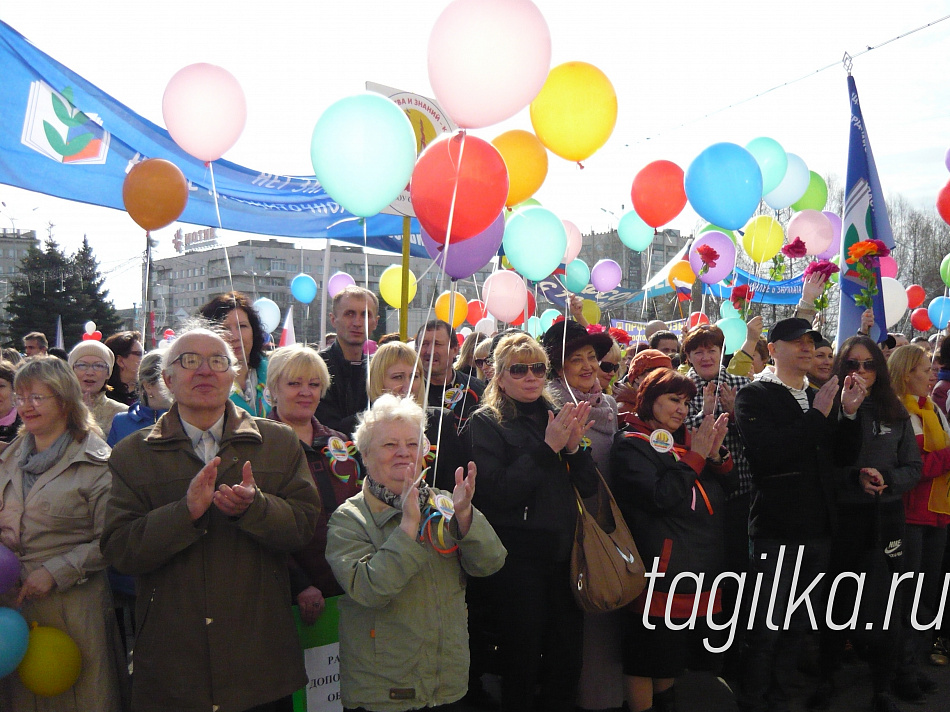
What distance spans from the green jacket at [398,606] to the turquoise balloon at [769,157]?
490 centimetres

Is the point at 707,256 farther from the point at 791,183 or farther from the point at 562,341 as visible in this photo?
the point at 562,341

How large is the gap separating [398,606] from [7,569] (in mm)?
1459

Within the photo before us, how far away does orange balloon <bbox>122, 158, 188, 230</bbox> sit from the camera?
164 inches

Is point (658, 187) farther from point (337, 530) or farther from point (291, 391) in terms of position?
point (337, 530)

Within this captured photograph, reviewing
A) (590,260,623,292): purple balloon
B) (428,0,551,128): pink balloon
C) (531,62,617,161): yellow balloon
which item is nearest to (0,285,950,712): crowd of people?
(428,0,551,128): pink balloon

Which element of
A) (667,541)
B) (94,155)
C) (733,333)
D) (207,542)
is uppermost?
(94,155)

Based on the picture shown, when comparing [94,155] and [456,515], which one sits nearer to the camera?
[456,515]

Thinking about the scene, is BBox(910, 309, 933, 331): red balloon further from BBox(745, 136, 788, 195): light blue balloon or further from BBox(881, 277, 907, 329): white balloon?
BBox(745, 136, 788, 195): light blue balloon

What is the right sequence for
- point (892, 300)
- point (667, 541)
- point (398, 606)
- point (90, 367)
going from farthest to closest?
point (892, 300) → point (90, 367) → point (667, 541) → point (398, 606)

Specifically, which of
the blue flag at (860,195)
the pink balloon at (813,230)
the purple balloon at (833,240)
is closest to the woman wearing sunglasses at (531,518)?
the blue flag at (860,195)

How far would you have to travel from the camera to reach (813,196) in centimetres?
712

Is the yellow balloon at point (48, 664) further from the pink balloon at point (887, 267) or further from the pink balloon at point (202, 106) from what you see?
the pink balloon at point (887, 267)

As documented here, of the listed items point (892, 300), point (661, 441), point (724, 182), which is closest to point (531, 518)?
point (661, 441)

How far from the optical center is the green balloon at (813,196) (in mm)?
7125
